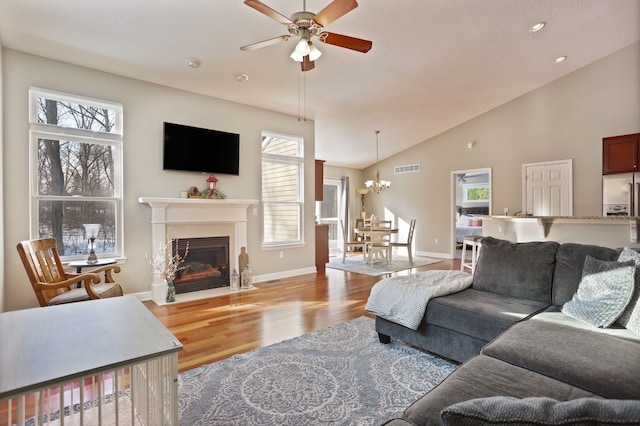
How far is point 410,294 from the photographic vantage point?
8.59 feet

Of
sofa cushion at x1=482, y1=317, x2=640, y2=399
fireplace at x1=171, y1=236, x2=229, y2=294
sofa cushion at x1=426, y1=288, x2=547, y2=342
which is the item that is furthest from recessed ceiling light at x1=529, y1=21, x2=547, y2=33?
fireplace at x1=171, y1=236, x2=229, y2=294

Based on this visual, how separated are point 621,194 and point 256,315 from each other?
6.06 metres

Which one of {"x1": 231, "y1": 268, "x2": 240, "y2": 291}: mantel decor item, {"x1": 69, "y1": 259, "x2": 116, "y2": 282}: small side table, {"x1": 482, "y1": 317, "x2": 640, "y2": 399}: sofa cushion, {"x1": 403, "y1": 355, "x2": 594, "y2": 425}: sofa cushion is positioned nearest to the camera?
{"x1": 403, "y1": 355, "x2": 594, "y2": 425}: sofa cushion

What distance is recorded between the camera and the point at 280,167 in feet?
19.2

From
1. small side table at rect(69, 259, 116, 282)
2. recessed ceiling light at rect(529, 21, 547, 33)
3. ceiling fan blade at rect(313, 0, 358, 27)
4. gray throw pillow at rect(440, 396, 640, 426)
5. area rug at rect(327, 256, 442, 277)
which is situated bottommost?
area rug at rect(327, 256, 442, 277)

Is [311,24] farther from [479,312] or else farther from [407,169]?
[407,169]

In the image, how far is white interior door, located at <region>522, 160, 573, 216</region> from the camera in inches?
235

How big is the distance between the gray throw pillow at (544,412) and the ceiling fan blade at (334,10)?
241 centimetres

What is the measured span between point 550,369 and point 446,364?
113 cm

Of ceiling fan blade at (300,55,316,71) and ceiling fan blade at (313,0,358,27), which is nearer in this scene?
ceiling fan blade at (313,0,358,27)

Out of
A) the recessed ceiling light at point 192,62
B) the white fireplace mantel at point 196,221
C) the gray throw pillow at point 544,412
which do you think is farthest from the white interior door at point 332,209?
the gray throw pillow at point 544,412

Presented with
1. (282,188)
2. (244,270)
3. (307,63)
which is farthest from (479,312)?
(282,188)

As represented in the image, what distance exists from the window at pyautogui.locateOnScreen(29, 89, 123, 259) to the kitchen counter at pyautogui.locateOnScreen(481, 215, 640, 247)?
17.5ft

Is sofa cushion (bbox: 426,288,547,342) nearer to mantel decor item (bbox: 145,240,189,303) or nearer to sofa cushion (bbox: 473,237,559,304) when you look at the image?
sofa cushion (bbox: 473,237,559,304)
